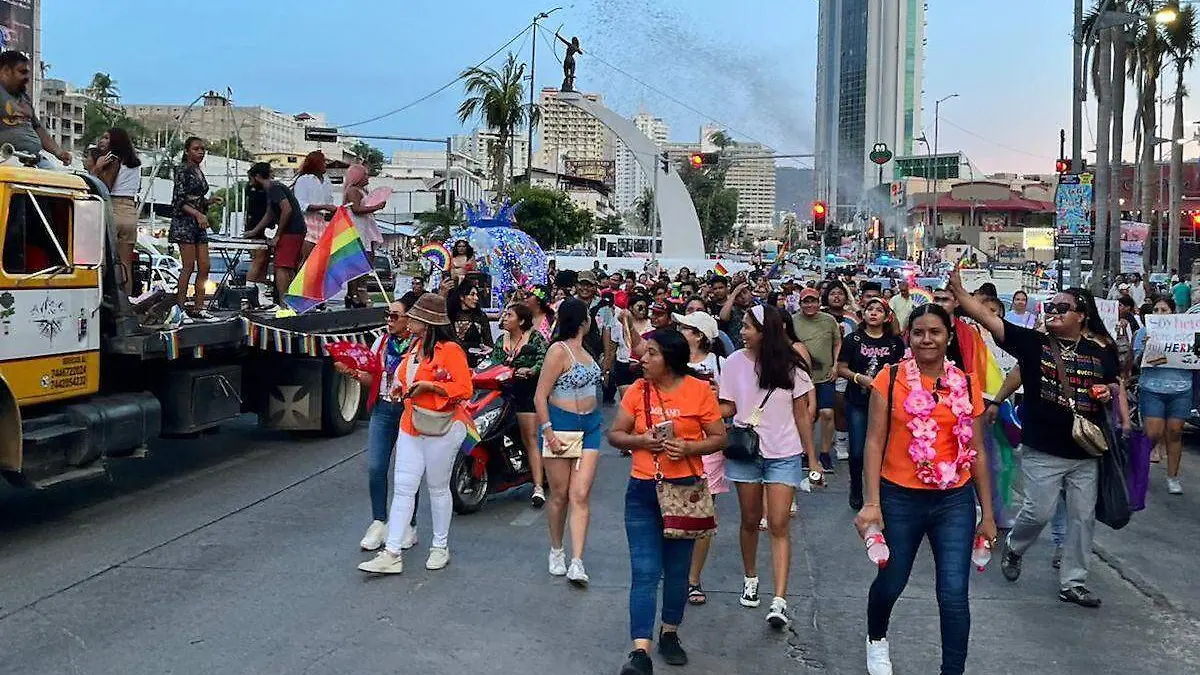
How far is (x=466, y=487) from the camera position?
9500 mm

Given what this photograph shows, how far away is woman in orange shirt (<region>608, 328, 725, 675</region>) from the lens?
5.59 meters

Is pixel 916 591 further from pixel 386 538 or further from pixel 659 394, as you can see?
pixel 386 538

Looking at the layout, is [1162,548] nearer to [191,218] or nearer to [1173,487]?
[1173,487]

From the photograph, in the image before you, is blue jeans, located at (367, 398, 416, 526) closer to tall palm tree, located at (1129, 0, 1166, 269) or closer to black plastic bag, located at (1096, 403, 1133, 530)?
black plastic bag, located at (1096, 403, 1133, 530)

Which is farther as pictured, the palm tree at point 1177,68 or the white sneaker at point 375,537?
the palm tree at point 1177,68

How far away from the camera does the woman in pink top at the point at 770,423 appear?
6684 mm

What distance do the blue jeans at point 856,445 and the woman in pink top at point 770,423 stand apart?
3.06 metres

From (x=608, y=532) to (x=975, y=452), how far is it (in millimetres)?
4047

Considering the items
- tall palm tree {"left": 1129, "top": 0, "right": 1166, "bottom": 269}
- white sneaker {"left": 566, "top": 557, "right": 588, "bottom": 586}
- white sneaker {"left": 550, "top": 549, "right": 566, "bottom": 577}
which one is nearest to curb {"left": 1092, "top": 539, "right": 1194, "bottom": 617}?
white sneaker {"left": 566, "top": 557, "right": 588, "bottom": 586}

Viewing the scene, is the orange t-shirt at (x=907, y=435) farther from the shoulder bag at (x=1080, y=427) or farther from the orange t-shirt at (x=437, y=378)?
the orange t-shirt at (x=437, y=378)

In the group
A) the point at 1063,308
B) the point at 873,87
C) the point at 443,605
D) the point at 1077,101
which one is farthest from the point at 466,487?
the point at 873,87

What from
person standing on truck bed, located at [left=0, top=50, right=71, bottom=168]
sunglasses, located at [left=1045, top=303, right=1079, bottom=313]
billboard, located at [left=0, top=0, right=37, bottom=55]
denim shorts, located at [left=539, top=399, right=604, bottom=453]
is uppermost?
billboard, located at [left=0, top=0, right=37, bottom=55]

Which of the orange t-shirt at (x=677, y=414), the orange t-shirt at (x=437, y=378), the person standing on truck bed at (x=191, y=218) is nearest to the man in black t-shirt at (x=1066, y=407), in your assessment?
the orange t-shirt at (x=677, y=414)

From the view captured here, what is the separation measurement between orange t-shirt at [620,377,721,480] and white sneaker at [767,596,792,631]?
1.27 m
